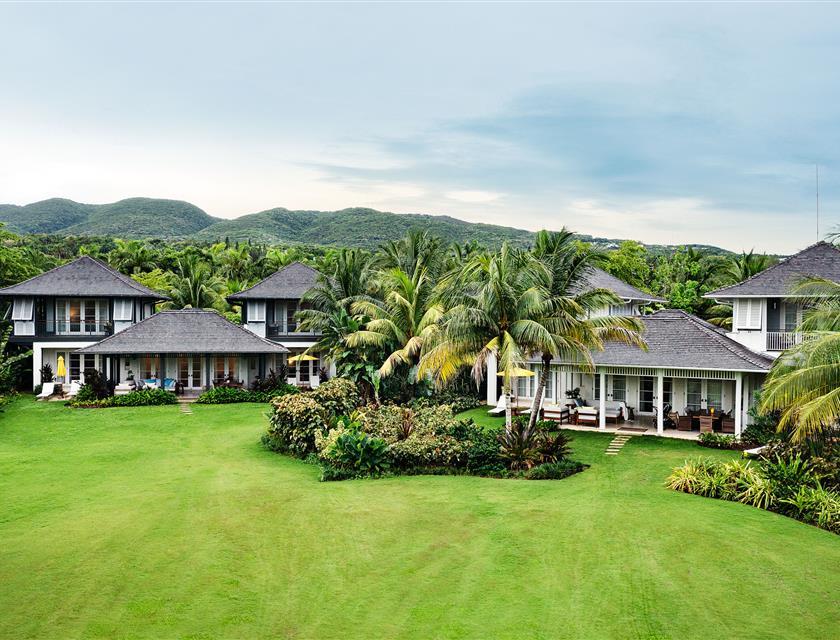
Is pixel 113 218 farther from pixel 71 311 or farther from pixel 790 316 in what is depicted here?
pixel 790 316

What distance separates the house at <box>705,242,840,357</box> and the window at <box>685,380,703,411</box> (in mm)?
2157

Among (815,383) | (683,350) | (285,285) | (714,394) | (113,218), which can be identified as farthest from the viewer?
(113,218)

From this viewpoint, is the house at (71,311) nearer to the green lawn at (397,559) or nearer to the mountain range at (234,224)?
the green lawn at (397,559)

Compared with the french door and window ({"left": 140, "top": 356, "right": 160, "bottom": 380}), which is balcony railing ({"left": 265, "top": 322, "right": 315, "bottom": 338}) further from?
window ({"left": 140, "top": 356, "right": 160, "bottom": 380})

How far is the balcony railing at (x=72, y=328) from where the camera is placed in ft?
116

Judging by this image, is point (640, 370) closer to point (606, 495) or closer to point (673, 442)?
point (673, 442)

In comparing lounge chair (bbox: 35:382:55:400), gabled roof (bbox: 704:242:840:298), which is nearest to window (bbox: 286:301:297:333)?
lounge chair (bbox: 35:382:55:400)

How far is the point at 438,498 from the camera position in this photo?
1638cm

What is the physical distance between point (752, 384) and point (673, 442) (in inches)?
142

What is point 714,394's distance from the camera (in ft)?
82.4

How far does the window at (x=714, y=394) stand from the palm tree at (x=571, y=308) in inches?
229

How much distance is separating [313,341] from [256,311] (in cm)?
345

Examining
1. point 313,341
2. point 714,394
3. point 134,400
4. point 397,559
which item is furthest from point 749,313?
point 134,400

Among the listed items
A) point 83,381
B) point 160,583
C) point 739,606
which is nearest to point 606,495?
point 739,606
